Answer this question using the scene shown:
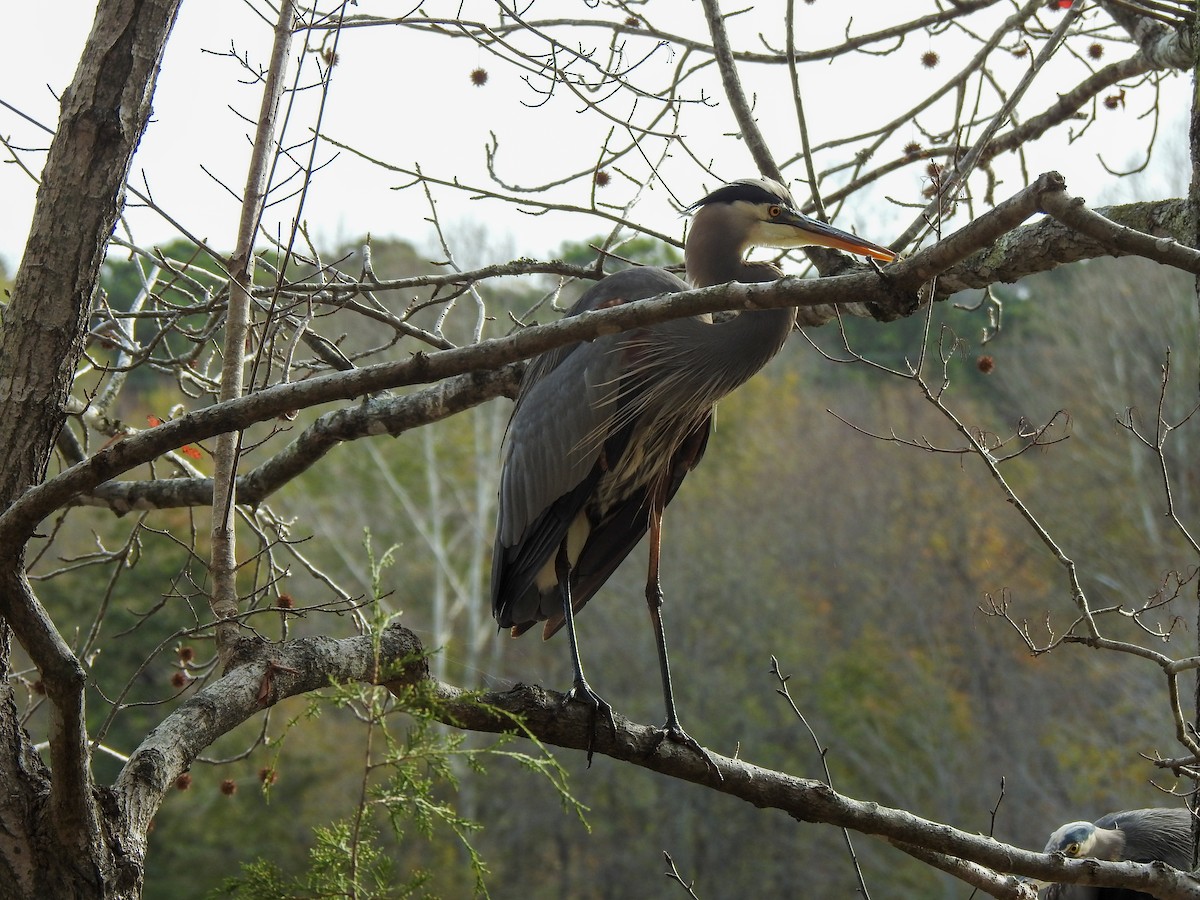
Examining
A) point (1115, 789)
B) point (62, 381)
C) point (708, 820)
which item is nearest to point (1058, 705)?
point (1115, 789)

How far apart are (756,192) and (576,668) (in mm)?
1893

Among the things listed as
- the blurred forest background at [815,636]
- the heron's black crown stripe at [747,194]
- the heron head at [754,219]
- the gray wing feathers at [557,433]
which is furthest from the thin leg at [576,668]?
the blurred forest background at [815,636]

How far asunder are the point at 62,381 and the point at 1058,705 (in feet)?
82.8


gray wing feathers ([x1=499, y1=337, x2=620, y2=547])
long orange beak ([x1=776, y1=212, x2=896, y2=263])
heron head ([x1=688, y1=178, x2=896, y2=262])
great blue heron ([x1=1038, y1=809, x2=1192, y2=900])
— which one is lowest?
great blue heron ([x1=1038, y1=809, x2=1192, y2=900])

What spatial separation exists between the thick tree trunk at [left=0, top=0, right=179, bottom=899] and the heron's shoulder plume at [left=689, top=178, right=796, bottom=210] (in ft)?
7.72

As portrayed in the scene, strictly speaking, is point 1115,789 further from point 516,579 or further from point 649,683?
point 516,579

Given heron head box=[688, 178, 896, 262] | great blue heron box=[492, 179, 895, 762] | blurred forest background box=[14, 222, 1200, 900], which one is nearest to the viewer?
heron head box=[688, 178, 896, 262]

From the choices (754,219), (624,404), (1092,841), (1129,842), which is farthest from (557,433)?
(1129,842)

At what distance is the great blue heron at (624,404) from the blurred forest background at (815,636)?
16.2 meters

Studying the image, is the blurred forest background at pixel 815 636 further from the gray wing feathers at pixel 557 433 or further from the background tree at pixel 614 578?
the gray wing feathers at pixel 557 433

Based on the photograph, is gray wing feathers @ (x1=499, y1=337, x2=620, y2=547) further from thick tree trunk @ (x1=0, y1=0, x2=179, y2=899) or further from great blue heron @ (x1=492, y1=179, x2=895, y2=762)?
thick tree trunk @ (x1=0, y1=0, x2=179, y2=899)

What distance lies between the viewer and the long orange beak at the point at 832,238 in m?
4.17

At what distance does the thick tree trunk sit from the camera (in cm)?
238

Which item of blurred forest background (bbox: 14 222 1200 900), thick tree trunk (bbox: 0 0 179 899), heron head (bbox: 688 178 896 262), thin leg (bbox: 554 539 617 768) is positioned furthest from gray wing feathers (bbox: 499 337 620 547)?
blurred forest background (bbox: 14 222 1200 900)
